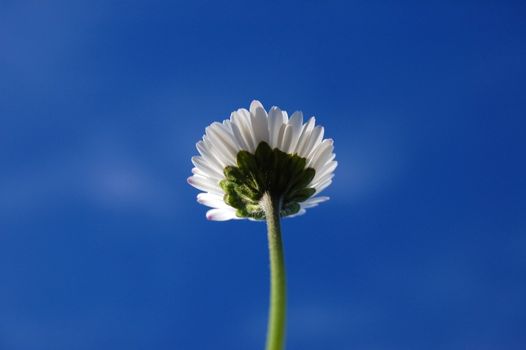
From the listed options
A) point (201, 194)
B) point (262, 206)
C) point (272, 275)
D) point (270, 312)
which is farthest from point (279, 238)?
point (201, 194)

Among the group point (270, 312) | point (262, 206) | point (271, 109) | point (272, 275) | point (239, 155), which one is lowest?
point (270, 312)

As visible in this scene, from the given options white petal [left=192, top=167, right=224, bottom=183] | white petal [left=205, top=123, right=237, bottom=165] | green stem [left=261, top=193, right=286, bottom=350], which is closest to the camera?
green stem [left=261, top=193, right=286, bottom=350]

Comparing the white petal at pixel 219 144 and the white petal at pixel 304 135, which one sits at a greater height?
the white petal at pixel 304 135

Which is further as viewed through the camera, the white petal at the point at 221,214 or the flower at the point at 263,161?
the white petal at the point at 221,214

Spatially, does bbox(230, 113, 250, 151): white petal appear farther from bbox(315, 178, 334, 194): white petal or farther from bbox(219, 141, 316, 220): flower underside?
bbox(315, 178, 334, 194): white petal

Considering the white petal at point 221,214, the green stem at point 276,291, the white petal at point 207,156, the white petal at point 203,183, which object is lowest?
the green stem at point 276,291

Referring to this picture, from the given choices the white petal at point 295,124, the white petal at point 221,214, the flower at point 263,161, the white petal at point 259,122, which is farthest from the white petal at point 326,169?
the white petal at point 221,214

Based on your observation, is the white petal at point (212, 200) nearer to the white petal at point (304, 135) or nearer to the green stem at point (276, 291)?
the white petal at point (304, 135)

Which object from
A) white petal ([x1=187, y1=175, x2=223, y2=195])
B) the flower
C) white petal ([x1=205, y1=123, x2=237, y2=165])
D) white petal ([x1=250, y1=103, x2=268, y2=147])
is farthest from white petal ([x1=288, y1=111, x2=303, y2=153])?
white petal ([x1=187, y1=175, x2=223, y2=195])

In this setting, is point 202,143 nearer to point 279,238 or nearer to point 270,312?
point 279,238
